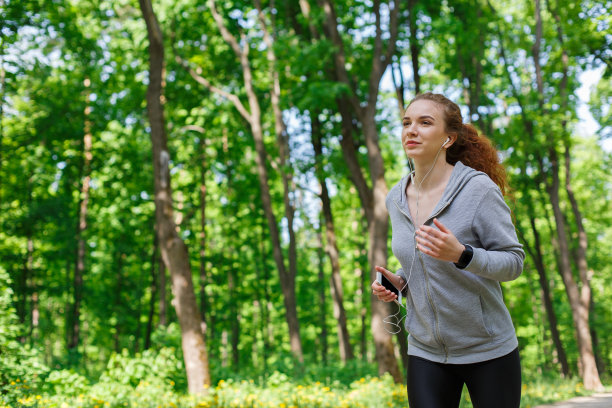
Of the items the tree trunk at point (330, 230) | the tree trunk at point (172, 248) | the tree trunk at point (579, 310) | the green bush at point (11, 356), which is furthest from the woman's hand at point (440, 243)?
the tree trunk at point (579, 310)

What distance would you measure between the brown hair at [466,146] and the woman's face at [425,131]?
4 centimetres

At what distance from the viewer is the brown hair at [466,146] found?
248cm

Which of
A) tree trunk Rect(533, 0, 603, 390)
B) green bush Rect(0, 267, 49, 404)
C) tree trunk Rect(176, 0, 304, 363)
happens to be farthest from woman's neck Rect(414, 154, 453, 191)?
tree trunk Rect(533, 0, 603, 390)

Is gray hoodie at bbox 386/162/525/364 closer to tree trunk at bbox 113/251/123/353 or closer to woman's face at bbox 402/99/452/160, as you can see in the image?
woman's face at bbox 402/99/452/160

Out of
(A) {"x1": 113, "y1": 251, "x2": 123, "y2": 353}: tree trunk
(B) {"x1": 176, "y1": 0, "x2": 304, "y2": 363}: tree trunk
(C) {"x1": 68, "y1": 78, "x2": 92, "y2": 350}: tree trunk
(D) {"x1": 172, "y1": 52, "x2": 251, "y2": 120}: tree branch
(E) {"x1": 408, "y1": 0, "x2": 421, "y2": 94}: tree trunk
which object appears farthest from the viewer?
(A) {"x1": 113, "y1": 251, "x2": 123, "y2": 353}: tree trunk

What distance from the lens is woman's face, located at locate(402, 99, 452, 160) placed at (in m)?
2.40

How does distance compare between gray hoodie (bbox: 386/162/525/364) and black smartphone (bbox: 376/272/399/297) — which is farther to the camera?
black smartphone (bbox: 376/272/399/297)

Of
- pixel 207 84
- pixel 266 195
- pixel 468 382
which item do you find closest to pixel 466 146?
pixel 468 382

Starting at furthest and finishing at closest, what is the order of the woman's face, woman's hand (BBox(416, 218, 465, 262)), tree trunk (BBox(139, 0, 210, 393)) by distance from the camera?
tree trunk (BBox(139, 0, 210, 393)), the woman's face, woman's hand (BBox(416, 218, 465, 262))

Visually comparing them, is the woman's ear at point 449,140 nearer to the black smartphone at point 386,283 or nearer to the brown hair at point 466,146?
the brown hair at point 466,146

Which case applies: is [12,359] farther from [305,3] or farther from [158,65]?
[305,3]

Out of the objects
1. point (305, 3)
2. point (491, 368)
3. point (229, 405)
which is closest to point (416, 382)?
point (491, 368)

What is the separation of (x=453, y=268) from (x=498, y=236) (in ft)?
0.70

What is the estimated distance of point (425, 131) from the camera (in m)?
2.40
